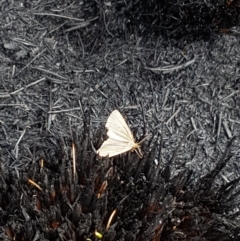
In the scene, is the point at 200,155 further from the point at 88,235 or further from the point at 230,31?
the point at 88,235

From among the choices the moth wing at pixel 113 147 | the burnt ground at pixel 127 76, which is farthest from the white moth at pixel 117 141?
the burnt ground at pixel 127 76

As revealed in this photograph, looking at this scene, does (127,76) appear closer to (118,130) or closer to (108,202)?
(118,130)

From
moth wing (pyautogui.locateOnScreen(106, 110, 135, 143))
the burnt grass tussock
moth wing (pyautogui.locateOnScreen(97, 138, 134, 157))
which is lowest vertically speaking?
the burnt grass tussock

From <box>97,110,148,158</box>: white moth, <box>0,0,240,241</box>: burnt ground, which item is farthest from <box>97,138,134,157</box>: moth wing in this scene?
<box>0,0,240,241</box>: burnt ground

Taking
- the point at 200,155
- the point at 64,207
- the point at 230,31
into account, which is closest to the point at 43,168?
the point at 64,207

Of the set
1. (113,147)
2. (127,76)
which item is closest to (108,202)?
(113,147)

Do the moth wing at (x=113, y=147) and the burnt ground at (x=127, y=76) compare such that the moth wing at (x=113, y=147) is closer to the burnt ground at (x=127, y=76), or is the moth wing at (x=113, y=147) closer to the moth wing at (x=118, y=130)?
the moth wing at (x=118, y=130)

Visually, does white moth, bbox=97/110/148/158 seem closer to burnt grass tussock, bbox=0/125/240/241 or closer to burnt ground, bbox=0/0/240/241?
burnt grass tussock, bbox=0/125/240/241
